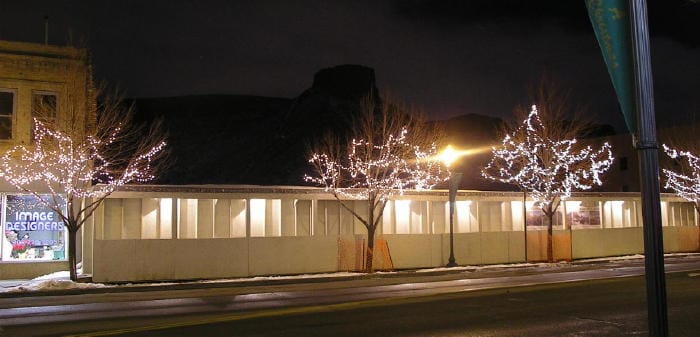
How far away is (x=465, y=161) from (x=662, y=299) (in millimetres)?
67722

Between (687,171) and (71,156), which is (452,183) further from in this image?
(687,171)

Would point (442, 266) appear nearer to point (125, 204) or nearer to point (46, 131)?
point (125, 204)

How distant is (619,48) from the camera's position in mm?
3555

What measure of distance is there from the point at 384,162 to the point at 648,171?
22112 millimetres

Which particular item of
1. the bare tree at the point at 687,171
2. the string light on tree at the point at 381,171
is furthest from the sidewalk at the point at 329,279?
the bare tree at the point at 687,171

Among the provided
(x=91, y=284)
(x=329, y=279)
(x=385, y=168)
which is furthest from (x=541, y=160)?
(x=91, y=284)

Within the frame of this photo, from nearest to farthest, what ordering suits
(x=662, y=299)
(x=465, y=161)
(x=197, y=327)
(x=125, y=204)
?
1. (x=662, y=299)
2. (x=197, y=327)
3. (x=125, y=204)
4. (x=465, y=161)

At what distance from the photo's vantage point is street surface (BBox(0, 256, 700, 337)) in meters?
10.9

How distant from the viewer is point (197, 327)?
1141 centimetres

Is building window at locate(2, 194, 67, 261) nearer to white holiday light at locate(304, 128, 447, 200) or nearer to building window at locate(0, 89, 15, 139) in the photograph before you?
building window at locate(0, 89, 15, 139)

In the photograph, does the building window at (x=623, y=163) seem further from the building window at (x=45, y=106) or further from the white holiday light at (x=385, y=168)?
the building window at (x=45, y=106)

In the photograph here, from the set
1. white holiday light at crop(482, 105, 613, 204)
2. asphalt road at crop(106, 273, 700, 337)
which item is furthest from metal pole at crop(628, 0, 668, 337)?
white holiday light at crop(482, 105, 613, 204)

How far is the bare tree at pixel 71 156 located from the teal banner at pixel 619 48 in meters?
19.5

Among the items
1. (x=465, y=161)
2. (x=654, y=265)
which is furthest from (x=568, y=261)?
(x=465, y=161)
